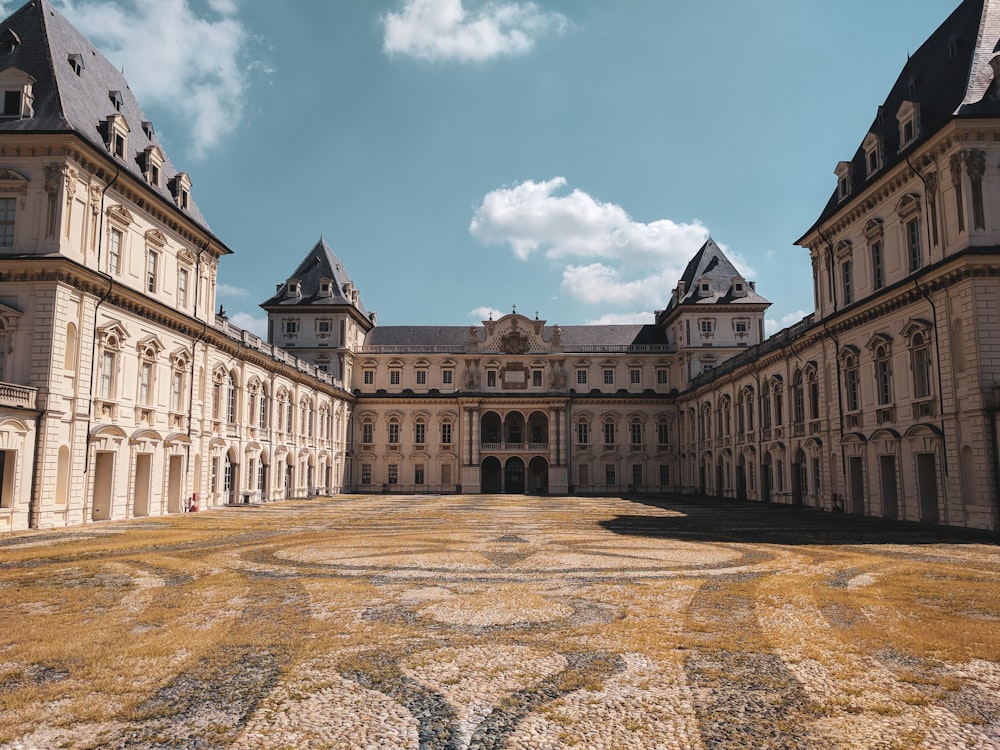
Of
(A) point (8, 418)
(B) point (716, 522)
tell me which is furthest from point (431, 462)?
(A) point (8, 418)

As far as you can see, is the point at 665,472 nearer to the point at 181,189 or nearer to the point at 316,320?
the point at 316,320

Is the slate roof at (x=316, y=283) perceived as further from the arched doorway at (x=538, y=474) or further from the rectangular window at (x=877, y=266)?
the rectangular window at (x=877, y=266)

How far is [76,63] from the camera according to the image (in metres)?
30.1

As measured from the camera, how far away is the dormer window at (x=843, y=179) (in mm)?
35125

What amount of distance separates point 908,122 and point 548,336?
4754 cm

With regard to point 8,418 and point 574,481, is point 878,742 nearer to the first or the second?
point 8,418

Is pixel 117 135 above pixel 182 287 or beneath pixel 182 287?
above

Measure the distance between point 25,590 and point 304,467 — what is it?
1710 inches

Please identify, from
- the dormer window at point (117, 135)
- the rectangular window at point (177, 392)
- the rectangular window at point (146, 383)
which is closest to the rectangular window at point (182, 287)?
the rectangular window at point (177, 392)

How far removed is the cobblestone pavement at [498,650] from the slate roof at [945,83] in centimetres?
1770

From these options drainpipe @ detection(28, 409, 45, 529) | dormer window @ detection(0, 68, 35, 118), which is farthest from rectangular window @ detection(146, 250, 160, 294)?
drainpipe @ detection(28, 409, 45, 529)

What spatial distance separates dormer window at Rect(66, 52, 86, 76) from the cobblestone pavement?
869 inches

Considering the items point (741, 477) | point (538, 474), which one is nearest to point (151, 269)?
Result: point (741, 477)

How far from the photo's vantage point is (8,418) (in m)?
23.0
